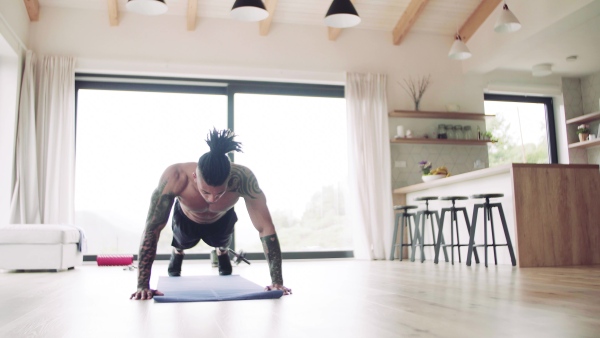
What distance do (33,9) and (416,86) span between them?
5.00 metres

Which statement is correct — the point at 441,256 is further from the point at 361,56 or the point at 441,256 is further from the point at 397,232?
the point at 361,56

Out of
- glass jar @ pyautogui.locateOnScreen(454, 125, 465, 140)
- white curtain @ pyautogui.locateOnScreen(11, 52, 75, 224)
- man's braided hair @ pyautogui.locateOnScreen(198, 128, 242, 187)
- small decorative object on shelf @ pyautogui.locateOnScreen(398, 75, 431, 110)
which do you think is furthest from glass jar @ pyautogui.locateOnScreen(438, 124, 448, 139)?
man's braided hair @ pyautogui.locateOnScreen(198, 128, 242, 187)

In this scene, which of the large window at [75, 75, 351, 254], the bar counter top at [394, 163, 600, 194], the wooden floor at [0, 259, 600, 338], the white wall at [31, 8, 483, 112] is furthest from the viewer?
the large window at [75, 75, 351, 254]

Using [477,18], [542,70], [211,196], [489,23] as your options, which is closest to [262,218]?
[211,196]

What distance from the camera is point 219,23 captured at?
6781mm

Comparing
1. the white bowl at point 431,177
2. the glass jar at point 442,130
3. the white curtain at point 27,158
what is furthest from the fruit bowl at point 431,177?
the white curtain at point 27,158

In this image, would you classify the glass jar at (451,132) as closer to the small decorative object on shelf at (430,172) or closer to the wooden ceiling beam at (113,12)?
the small decorative object on shelf at (430,172)

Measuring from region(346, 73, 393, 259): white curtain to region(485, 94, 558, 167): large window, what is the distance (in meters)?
1.97

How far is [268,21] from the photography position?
6.66 metres

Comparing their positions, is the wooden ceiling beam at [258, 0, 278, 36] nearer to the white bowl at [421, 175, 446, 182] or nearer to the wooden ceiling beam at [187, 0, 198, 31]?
the wooden ceiling beam at [187, 0, 198, 31]

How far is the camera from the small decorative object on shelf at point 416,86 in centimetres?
723

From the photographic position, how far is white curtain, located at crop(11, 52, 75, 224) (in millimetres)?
5945

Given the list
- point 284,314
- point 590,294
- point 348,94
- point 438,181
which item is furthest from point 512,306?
point 348,94

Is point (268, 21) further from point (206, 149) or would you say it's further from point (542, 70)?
point (542, 70)
